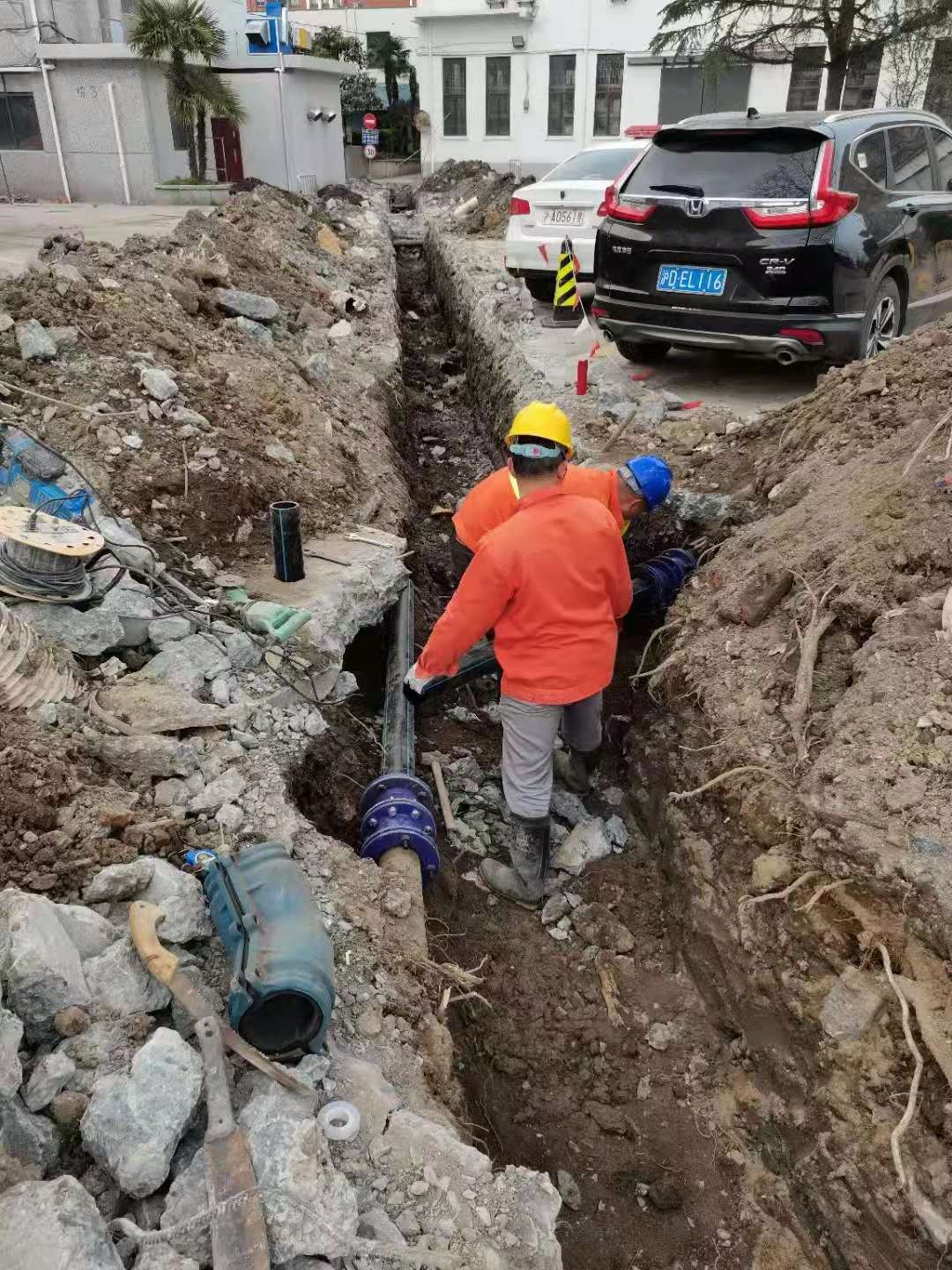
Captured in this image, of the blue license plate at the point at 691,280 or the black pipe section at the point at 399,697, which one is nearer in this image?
the black pipe section at the point at 399,697

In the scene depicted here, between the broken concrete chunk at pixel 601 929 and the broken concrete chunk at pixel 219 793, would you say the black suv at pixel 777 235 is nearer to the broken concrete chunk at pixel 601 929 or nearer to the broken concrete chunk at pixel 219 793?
the broken concrete chunk at pixel 601 929

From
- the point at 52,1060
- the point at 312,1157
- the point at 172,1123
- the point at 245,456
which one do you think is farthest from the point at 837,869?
the point at 245,456

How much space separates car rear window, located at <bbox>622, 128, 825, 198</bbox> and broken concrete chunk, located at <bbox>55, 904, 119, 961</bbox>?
19.3 ft

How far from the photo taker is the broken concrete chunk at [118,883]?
2.61 metres

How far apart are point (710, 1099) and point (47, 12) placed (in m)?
25.7

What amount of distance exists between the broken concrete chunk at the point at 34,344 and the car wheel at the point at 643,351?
15.2ft

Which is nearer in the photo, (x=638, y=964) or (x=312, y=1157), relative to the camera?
(x=312, y=1157)

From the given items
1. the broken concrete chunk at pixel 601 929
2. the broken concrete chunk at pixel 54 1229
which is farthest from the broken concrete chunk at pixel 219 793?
the broken concrete chunk at pixel 601 929

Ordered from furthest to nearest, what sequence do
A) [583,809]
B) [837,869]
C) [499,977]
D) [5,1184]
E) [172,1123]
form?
[583,809], [499,977], [837,869], [172,1123], [5,1184]

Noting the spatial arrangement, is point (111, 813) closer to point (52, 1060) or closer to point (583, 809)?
point (52, 1060)

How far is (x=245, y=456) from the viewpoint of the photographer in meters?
5.67

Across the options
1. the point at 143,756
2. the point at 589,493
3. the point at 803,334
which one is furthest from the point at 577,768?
the point at 803,334

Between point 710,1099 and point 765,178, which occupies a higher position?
point 765,178

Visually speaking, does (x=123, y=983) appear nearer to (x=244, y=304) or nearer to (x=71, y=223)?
(x=244, y=304)
